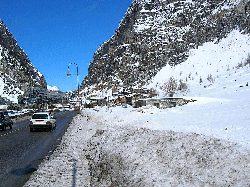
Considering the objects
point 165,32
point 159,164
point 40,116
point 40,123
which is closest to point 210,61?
point 165,32

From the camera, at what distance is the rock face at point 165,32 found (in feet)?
380

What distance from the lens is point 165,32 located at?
519ft

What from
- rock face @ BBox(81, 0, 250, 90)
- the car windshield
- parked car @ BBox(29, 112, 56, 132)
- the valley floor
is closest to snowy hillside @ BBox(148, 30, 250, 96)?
rock face @ BBox(81, 0, 250, 90)

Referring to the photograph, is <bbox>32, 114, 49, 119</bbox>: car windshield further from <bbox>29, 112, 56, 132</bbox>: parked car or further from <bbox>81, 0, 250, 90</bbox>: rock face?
<bbox>81, 0, 250, 90</bbox>: rock face

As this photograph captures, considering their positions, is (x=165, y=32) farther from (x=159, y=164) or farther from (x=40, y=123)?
(x=159, y=164)

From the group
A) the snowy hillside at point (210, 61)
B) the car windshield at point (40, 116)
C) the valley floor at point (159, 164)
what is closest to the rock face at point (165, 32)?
the snowy hillside at point (210, 61)

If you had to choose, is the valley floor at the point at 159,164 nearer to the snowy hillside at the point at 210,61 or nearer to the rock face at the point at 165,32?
the snowy hillside at the point at 210,61

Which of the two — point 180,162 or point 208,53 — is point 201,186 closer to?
point 180,162

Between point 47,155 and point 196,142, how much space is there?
20.3 feet

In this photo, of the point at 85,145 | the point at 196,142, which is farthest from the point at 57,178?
the point at 85,145

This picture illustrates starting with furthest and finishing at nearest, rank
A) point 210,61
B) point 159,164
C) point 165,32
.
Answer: point 165,32 → point 210,61 → point 159,164

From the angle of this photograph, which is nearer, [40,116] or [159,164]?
[159,164]

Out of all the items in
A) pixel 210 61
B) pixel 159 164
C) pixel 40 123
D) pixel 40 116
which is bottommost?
pixel 159 164

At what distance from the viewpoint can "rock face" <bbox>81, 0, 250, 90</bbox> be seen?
115875 millimetres
